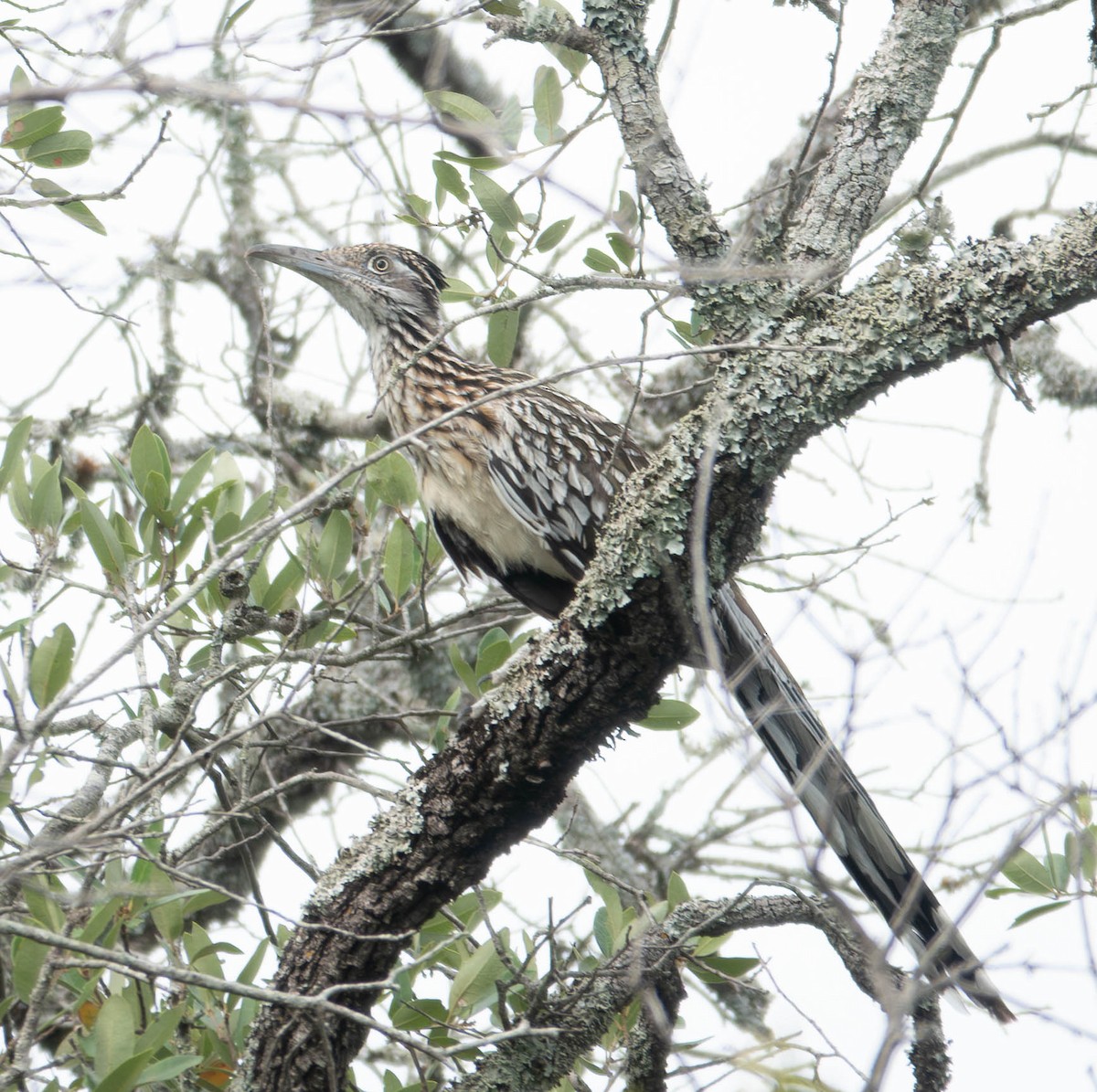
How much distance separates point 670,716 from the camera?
13.1 ft

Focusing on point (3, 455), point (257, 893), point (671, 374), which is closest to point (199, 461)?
point (3, 455)

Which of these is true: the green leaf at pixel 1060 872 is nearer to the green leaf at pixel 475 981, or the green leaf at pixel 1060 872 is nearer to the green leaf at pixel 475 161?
the green leaf at pixel 475 981

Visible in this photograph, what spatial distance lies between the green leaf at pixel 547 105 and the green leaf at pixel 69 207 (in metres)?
1.28

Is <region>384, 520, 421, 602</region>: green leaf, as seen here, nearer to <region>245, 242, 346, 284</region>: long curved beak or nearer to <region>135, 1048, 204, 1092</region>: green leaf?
<region>135, 1048, 204, 1092</region>: green leaf

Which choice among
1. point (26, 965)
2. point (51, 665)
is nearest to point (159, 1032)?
point (26, 965)

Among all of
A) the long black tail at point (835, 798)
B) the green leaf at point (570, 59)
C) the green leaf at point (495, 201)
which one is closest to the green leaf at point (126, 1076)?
the long black tail at point (835, 798)

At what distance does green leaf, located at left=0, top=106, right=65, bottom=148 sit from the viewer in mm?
3238

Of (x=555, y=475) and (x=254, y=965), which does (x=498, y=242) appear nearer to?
(x=555, y=475)

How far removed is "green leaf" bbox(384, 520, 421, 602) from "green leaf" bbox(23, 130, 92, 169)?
139cm

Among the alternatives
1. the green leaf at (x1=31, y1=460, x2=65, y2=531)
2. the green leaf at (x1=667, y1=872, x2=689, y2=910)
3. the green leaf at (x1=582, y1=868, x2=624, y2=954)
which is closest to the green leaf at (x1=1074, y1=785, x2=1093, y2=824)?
the green leaf at (x1=667, y1=872, x2=689, y2=910)

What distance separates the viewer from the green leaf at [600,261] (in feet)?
12.1

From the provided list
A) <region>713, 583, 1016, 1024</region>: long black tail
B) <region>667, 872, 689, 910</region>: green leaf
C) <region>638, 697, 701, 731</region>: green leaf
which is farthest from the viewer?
<region>638, 697, 701, 731</region>: green leaf

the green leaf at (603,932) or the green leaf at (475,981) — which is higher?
the green leaf at (603,932)

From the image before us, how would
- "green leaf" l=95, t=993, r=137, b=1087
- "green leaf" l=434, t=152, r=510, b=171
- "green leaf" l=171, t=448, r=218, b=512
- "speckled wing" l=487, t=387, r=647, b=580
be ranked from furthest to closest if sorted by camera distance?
"speckled wing" l=487, t=387, r=647, b=580, "green leaf" l=171, t=448, r=218, b=512, "green leaf" l=434, t=152, r=510, b=171, "green leaf" l=95, t=993, r=137, b=1087
